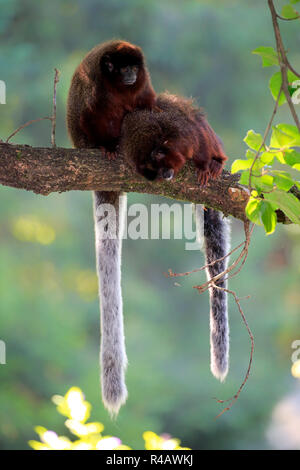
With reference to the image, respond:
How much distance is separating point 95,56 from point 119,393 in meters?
1.02

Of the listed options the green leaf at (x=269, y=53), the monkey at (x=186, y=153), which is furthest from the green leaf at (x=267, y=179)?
the monkey at (x=186, y=153)

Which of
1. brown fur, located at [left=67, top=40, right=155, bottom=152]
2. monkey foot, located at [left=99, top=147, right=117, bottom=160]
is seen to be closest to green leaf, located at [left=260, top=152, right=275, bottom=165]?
monkey foot, located at [left=99, top=147, right=117, bottom=160]

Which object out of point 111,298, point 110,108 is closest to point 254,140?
point 110,108

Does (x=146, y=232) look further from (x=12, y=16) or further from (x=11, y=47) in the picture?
(x=12, y=16)

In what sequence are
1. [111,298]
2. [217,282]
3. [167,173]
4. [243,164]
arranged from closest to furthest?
[243,164] → [167,173] → [217,282] → [111,298]

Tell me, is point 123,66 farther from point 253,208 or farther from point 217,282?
point 253,208

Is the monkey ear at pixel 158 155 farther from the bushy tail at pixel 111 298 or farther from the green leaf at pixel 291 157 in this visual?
the green leaf at pixel 291 157

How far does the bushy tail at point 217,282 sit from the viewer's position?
1.73 metres

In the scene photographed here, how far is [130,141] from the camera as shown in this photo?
154cm

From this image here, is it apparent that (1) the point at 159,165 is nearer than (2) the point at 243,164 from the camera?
No

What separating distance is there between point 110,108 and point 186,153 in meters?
0.31

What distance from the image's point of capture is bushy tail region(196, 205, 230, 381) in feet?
5.68

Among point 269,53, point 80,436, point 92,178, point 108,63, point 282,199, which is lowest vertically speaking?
point 80,436

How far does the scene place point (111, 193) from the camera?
1.92 meters
